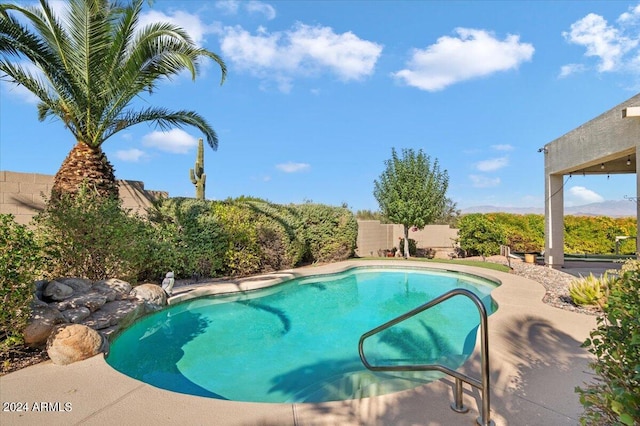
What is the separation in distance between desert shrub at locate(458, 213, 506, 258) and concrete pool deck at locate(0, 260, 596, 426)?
1193cm

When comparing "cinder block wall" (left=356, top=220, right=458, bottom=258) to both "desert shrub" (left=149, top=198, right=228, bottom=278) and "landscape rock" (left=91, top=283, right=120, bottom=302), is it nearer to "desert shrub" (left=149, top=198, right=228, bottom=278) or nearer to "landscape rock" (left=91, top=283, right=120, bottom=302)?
"desert shrub" (left=149, top=198, right=228, bottom=278)

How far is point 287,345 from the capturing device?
223 inches

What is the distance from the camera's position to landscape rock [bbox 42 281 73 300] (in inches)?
206

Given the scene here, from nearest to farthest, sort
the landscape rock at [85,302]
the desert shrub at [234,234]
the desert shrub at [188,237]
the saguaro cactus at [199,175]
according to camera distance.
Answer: the landscape rock at [85,302] < the desert shrub at [188,237] < the desert shrub at [234,234] < the saguaro cactus at [199,175]

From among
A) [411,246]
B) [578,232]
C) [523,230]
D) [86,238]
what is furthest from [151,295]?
[578,232]

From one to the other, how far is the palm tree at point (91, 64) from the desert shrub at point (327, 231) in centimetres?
752

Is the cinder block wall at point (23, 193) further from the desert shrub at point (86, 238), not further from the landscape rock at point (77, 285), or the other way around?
the landscape rock at point (77, 285)

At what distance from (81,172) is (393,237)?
15234mm

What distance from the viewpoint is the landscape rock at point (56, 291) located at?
5.23 m

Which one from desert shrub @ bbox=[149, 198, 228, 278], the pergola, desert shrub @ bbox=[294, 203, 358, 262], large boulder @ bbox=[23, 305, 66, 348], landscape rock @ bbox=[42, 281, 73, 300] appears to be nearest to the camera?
large boulder @ bbox=[23, 305, 66, 348]

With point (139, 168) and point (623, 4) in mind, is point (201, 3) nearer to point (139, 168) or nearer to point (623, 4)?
point (139, 168)

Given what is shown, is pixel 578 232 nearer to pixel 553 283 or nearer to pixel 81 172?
pixel 553 283

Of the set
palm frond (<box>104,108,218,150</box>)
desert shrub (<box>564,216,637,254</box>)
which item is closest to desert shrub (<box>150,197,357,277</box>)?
palm frond (<box>104,108,218,150</box>)

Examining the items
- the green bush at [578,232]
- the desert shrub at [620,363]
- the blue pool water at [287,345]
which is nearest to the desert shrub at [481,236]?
the green bush at [578,232]
